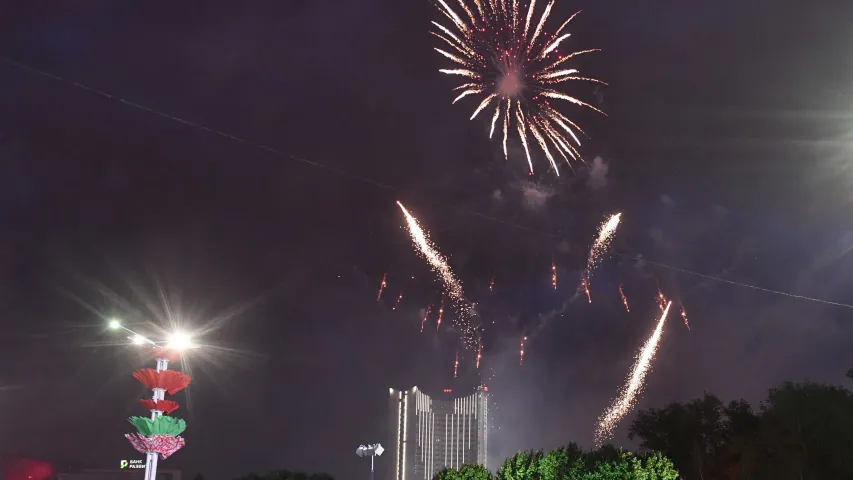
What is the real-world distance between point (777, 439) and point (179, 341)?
126 ft

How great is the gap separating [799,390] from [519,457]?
22.3 meters

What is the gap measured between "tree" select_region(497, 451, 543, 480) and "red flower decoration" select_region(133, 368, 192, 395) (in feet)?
54.3

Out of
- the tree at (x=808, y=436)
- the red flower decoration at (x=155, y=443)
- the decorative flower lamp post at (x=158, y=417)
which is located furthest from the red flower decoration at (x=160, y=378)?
the tree at (x=808, y=436)

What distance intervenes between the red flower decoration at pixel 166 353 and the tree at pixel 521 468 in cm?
1697

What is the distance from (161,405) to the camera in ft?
107

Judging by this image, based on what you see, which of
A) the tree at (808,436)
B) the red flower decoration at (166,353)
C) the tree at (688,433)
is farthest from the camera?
the tree at (688,433)

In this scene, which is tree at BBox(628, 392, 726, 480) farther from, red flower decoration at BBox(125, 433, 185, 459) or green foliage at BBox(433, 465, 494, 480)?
red flower decoration at BBox(125, 433, 185, 459)

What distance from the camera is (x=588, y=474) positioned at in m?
35.2

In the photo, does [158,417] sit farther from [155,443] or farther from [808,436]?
[808,436]

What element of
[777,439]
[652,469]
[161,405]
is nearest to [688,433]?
[777,439]

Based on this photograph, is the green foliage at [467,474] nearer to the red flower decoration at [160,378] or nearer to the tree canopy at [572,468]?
the tree canopy at [572,468]

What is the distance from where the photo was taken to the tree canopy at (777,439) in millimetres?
43438

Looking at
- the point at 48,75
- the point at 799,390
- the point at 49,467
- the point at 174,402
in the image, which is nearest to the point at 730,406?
the point at 799,390

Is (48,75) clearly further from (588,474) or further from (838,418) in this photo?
(838,418)
